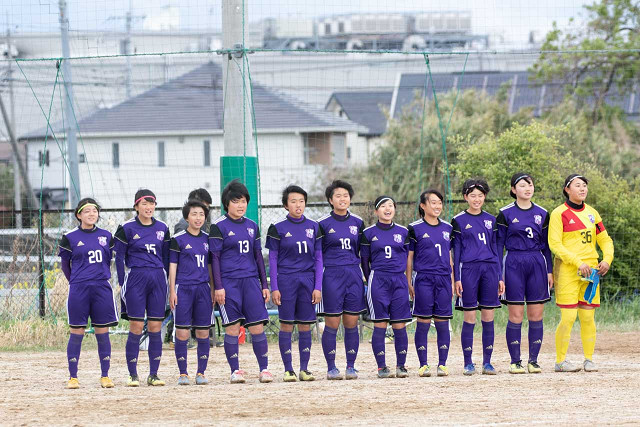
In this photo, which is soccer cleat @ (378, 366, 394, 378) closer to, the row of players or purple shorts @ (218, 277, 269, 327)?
the row of players

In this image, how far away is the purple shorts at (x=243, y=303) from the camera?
8.95 m

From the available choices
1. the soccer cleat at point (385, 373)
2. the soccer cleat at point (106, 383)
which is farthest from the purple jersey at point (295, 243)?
the soccer cleat at point (106, 383)

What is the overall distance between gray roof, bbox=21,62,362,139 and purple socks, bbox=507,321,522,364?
18079mm

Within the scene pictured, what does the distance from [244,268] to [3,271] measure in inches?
250

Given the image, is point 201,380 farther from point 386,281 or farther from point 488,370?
point 488,370

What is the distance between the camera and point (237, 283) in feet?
29.5

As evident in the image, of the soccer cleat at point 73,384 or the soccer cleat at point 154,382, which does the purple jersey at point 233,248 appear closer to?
the soccer cleat at point 154,382

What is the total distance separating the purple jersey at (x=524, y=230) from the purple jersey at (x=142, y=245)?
325 cm

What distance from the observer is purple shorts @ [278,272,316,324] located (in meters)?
9.10

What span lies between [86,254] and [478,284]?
3735 mm

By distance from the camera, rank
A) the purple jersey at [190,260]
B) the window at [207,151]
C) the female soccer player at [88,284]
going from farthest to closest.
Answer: the window at [207,151], the purple jersey at [190,260], the female soccer player at [88,284]

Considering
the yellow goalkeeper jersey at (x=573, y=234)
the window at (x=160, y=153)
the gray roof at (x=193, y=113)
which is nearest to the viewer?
the yellow goalkeeper jersey at (x=573, y=234)

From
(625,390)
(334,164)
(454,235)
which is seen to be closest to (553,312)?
(454,235)

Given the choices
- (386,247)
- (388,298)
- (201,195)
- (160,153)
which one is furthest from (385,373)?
(160,153)
